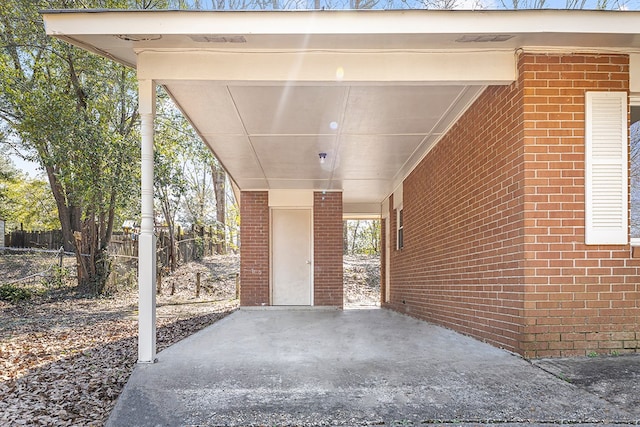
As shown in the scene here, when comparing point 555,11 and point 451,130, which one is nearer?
point 555,11

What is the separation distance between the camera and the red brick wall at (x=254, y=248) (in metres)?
10.3

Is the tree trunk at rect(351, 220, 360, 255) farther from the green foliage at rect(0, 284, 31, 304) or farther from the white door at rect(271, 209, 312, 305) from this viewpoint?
the green foliage at rect(0, 284, 31, 304)

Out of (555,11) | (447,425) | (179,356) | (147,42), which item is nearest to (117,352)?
(179,356)

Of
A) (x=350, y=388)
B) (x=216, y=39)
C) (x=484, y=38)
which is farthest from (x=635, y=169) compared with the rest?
(x=216, y=39)

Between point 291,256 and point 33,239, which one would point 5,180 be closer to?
point 33,239

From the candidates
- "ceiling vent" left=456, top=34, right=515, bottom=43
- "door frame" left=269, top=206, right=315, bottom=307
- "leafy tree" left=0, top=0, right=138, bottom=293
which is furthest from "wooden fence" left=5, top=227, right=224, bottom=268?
"ceiling vent" left=456, top=34, right=515, bottom=43

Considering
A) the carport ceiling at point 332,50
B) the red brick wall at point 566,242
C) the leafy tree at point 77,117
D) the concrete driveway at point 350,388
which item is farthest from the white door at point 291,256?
the red brick wall at point 566,242

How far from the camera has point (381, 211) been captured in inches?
535

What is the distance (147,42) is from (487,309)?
4.18 metres

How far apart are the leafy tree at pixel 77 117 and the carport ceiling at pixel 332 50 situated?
5.59 meters

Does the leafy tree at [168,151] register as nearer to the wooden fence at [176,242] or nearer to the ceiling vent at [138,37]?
the wooden fence at [176,242]

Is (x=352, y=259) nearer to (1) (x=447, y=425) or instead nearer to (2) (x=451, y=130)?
(2) (x=451, y=130)

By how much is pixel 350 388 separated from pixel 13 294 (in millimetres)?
10135

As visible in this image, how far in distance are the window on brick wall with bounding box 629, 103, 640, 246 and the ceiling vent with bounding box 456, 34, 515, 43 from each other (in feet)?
4.83
